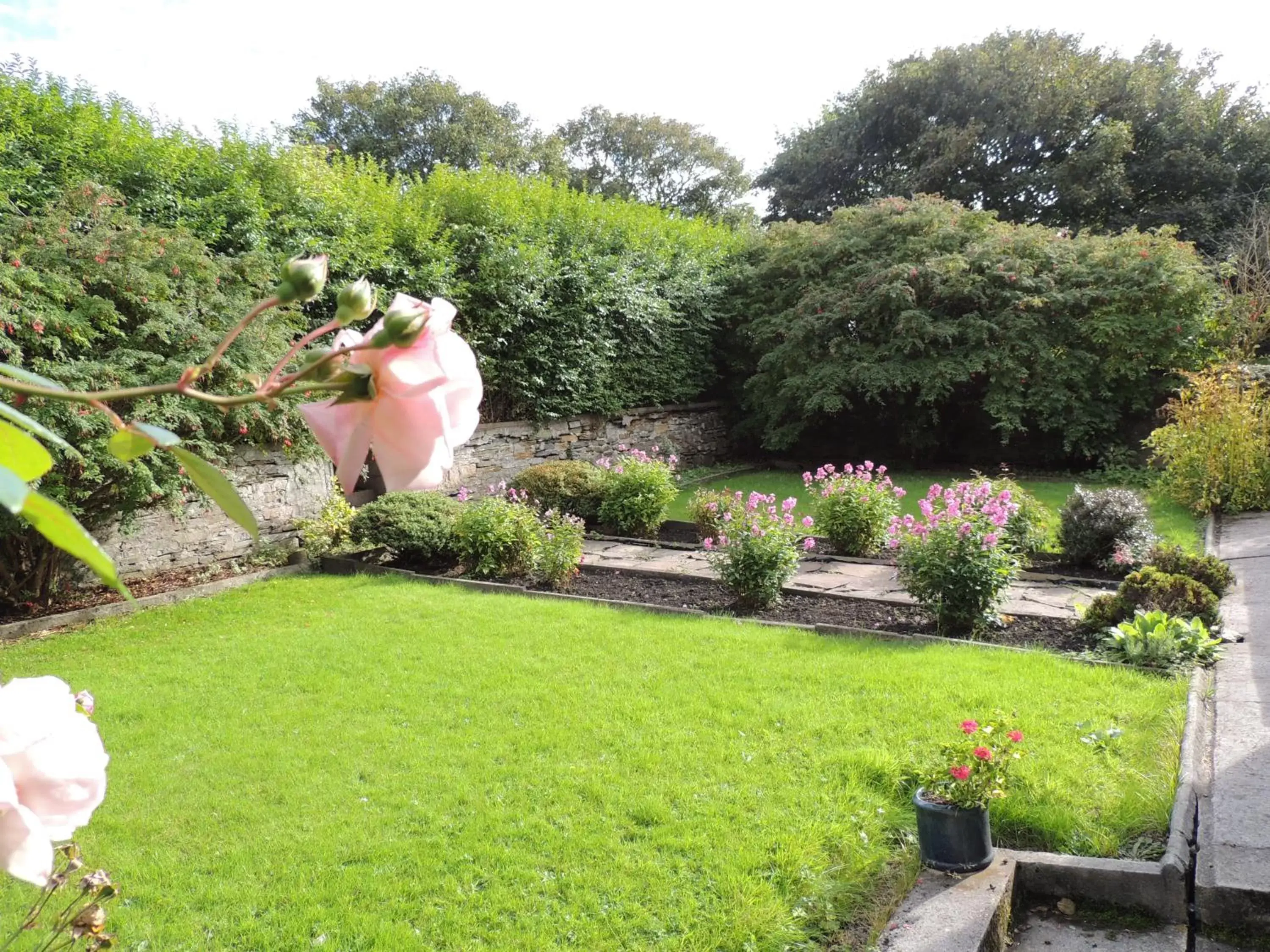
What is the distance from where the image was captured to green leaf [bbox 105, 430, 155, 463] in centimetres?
44

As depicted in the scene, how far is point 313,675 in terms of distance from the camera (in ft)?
15.4

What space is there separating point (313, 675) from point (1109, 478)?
31.9 ft

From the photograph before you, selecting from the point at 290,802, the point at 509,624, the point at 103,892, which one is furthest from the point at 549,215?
the point at 103,892

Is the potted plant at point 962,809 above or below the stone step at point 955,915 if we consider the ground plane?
above

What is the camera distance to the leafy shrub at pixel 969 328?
36.4 ft

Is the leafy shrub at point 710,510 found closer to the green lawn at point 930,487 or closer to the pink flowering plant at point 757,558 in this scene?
the green lawn at point 930,487

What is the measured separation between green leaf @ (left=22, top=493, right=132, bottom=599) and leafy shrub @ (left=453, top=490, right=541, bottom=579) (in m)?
6.55

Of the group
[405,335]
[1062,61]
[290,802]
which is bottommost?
[290,802]

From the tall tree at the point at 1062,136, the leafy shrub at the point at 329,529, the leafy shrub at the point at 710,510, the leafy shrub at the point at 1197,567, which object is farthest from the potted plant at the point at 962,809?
the tall tree at the point at 1062,136

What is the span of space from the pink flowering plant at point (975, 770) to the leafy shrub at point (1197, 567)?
10.8 feet

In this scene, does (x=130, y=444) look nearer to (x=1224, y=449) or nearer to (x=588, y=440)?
(x=1224, y=449)

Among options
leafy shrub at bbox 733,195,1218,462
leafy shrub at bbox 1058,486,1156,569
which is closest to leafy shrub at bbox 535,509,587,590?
leafy shrub at bbox 1058,486,1156,569

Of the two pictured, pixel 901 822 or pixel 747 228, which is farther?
pixel 747 228

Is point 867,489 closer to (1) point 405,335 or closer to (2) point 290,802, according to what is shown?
(2) point 290,802
